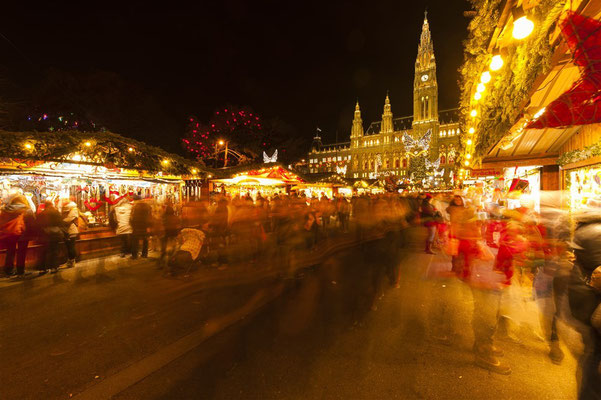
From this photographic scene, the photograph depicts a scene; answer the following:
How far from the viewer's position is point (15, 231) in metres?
5.86

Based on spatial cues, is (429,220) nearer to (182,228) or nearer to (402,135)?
(182,228)

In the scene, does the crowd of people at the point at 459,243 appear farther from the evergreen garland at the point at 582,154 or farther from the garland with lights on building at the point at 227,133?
the garland with lights on building at the point at 227,133

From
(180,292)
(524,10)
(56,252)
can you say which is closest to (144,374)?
(180,292)

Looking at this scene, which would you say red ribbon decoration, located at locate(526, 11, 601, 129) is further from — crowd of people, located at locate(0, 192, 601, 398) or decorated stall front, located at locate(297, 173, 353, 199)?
decorated stall front, located at locate(297, 173, 353, 199)

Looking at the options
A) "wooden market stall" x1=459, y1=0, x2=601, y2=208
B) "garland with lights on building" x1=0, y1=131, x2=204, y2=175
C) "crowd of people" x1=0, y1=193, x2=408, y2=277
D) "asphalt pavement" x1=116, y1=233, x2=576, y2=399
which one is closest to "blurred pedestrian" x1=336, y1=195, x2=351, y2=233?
"crowd of people" x1=0, y1=193, x2=408, y2=277

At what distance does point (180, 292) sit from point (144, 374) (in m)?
2.46

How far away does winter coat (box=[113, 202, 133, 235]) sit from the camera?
786 cm

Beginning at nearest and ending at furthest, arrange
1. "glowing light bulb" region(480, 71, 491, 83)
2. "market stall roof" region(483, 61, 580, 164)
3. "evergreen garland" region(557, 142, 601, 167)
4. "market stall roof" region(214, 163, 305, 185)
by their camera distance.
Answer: "market stall roof" region(483, 61, 580, 164)
"evergreen garland" region(557, 142, 601, 167)
"glowing light bulb" region(480, 71, 491, 83)
"market stall roof" region(214, 163, 305, 185)

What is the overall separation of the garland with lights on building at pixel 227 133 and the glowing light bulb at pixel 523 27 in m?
30.1

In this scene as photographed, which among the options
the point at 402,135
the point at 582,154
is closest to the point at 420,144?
the point at 402,135

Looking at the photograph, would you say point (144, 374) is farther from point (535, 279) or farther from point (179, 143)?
point (179, 143)

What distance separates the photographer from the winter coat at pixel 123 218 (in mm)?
7863

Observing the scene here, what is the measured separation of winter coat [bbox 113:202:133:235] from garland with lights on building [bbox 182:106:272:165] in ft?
79.9

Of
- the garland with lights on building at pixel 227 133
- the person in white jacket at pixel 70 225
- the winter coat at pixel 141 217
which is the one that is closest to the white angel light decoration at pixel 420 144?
the garland with lights on building at pixel 227 133
